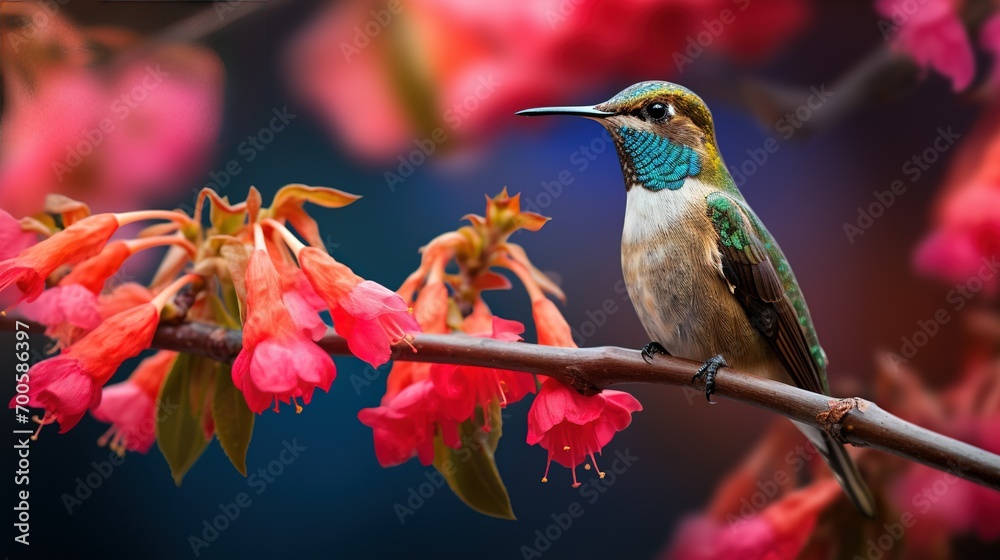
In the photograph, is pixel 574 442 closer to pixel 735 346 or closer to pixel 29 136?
pixel 735 346

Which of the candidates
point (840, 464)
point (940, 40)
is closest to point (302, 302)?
point (840, 464)

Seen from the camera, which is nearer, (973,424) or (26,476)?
(26,476)

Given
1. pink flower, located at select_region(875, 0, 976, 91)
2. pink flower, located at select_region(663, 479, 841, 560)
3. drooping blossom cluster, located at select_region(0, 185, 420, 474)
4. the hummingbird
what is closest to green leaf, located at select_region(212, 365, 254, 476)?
drooping blossom cluster, located at select_region(0, 185, 420, 474)

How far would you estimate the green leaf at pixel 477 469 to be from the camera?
27.1 inches

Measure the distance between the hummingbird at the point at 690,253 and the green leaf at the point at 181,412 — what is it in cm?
35

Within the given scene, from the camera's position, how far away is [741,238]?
72 cm

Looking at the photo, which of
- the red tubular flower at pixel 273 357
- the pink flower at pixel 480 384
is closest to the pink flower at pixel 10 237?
the red tubular flower at pixel 273 357

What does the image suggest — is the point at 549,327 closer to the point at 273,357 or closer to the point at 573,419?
the point at 573,419

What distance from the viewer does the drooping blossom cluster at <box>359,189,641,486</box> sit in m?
0.60

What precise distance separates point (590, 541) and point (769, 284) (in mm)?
549

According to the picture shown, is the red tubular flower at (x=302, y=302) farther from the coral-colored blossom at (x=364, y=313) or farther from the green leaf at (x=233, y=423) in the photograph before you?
the green leaf at (x=233, y=423)

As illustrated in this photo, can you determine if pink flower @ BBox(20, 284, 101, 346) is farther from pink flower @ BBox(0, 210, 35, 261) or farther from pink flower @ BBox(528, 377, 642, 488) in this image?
pink flower @ BBox(528, 377, 642, 488)

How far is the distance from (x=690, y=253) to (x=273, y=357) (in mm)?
363

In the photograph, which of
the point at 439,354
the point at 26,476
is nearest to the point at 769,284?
the point at 439,354
